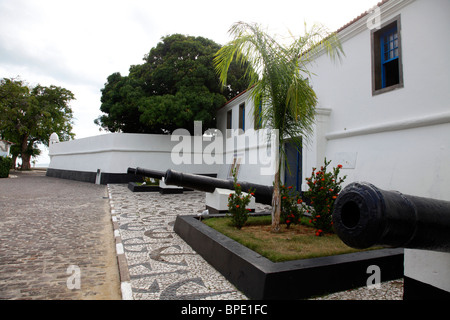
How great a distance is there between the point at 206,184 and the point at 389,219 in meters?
4.95

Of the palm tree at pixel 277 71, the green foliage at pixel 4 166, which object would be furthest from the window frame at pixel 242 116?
the green foliage at pixel 4 166

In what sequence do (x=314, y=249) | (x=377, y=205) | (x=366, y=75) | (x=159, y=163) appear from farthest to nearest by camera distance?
(x=159, y=163) → (x=366, y=75) → (x=314, y=249) → (x=377, y=205)

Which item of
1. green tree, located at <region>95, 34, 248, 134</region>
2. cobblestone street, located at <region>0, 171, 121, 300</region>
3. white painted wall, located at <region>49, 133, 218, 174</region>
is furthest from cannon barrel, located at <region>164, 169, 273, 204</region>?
white painted wall, located at <region>49, 133, 218, 174</region>

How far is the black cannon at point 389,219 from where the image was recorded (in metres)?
1.65

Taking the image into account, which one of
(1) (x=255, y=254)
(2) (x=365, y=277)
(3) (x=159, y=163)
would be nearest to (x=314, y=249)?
(2) (x=365, y=277)

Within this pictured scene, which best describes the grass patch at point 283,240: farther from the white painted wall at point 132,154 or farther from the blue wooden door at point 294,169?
the white painted wall at point 132,154

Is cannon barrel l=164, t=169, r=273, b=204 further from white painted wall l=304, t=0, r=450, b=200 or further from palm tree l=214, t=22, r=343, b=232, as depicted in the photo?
white painted wall l=304, t=0, r=450, b=200

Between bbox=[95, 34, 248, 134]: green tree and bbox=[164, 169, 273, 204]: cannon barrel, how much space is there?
8686 millimetres

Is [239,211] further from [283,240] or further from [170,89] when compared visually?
[170,89]

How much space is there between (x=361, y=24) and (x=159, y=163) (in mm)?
13332

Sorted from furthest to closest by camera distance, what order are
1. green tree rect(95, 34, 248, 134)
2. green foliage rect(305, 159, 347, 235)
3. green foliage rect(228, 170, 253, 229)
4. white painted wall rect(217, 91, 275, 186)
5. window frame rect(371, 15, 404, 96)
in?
green tree rect(95, 34, 248, 134) < white painted wall rect(217, 91, 275, 186) < window frame rect(371, 15, 404, 96) < green foliage rect(228, 170, 253, 229) < green foliage rect(305, 159, 347, 235)

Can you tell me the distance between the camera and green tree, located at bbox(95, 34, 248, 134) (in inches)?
580
